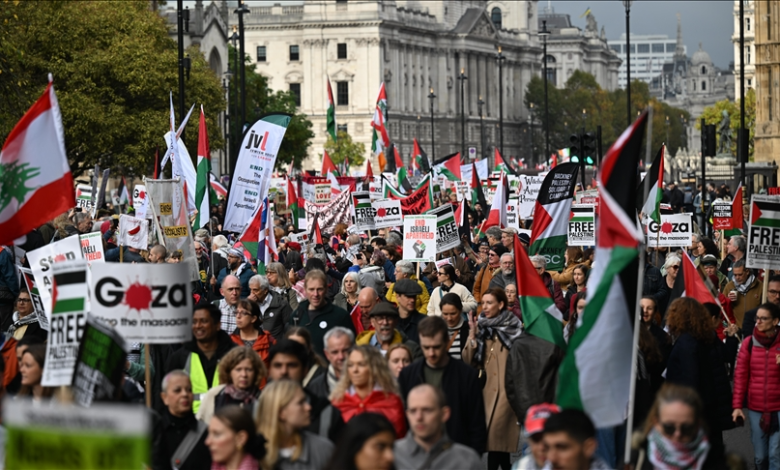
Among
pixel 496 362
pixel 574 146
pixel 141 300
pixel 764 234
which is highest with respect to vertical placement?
pixel 574 146

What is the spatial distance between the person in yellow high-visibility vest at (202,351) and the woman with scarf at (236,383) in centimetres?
→ 100

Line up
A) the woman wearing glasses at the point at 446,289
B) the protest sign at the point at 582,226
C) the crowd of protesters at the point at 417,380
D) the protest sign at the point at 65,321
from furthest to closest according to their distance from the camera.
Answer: the protest sign at the point at 582,226 → the woman wearing glasses at the point at 446,289 → the protest sign at the point at 65,321 → the crowd of protesters at the point at 417,380

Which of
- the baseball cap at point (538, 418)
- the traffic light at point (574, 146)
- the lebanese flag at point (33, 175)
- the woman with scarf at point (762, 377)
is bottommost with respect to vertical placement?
the woman with scarf at point (762, 377)

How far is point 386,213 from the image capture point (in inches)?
882

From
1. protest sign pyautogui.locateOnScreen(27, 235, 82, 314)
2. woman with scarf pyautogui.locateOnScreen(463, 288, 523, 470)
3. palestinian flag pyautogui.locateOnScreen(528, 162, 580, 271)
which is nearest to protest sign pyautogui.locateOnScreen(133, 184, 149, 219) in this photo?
palestinian flag pyautogui.locateOnScreen(528, 162, 580, 271)

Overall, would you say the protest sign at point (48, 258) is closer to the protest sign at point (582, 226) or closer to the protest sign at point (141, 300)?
the protest sign at point (141, 300)

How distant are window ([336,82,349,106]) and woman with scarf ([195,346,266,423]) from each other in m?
121

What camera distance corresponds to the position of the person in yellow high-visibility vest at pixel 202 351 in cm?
997

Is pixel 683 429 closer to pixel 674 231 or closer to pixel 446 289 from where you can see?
pixel 446 289

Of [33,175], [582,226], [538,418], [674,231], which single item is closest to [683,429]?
[538,418]

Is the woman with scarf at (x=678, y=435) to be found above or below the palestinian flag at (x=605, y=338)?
below

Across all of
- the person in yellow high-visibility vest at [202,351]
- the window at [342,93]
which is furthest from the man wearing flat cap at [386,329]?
the window at [342,93]

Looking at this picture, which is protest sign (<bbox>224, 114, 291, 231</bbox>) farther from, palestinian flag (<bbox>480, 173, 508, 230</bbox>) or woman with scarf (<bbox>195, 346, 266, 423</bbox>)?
woman with scarf (<bbox>195, 346, 266, 423</bbox>)

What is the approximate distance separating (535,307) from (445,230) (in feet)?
22.9
